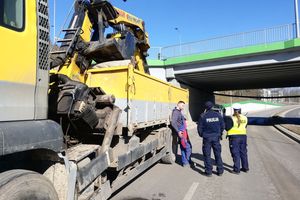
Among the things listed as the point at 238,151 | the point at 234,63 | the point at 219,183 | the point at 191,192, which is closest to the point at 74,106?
the point at 191,192

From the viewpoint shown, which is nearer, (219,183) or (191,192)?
(191,192)

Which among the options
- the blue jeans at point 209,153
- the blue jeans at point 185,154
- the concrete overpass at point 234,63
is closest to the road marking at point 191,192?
the blue jeans at point 209,153

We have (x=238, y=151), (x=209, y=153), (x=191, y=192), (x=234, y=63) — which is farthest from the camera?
(x=234, y=63)

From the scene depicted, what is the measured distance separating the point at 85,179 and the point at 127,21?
5.59 metres

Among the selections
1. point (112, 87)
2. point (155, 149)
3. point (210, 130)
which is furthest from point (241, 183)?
point (112, 87)

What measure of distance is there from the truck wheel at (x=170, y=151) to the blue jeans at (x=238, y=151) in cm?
182

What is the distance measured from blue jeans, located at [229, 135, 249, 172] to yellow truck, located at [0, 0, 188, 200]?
1825 mm

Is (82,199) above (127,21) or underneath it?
underneath

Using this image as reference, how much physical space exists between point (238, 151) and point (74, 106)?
596cm

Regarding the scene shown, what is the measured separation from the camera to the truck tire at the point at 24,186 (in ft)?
9.75

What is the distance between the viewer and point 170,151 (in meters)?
10.4

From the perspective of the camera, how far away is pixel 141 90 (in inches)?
288

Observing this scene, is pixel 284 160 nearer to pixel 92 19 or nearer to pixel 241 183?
pixel 241 183

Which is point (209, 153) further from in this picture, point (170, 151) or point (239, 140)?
point (170, 151)
